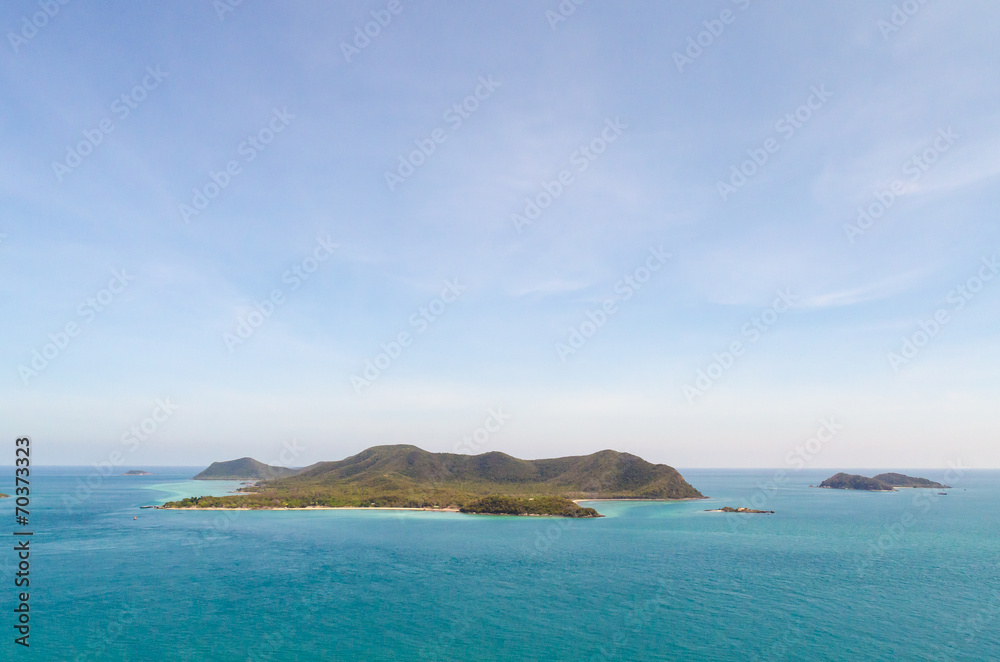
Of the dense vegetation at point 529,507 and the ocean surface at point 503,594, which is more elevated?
the ocean surface at point 503,594

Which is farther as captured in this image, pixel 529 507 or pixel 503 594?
pixel 529 507

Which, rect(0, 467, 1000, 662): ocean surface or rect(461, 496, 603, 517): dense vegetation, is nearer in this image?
rect(0, 467, 1000, 662): ocean surface

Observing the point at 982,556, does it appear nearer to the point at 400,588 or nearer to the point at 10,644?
the point at 400,588

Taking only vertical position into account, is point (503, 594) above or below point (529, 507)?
above

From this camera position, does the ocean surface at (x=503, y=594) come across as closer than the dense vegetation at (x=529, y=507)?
Yes

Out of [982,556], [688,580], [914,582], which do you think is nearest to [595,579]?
[688,580]
